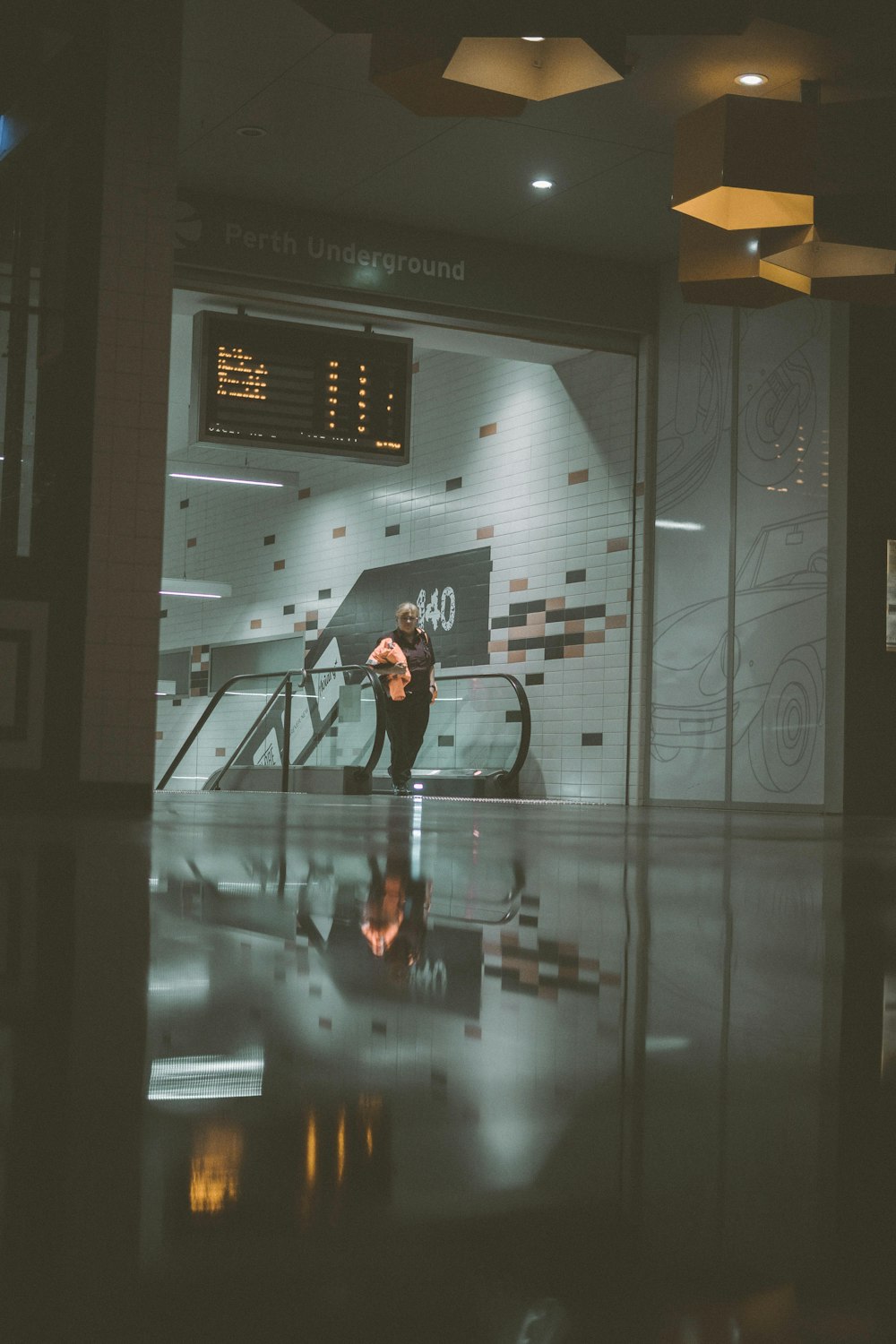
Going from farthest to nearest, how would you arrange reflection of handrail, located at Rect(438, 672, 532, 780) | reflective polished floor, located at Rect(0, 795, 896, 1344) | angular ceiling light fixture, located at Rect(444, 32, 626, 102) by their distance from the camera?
reflection of handrail, located at Rect(438, 672, 532, 780) < angular ceiling light fixture, located at Rect(444, 32, 626, 102) < reflective polished floor, located at Rect(0, 795, 896, 1344)

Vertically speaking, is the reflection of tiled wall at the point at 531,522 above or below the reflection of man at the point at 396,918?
above

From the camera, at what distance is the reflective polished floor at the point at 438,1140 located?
0.29 metres

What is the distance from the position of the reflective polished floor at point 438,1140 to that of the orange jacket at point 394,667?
386 inches

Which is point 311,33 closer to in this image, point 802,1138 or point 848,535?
point 848,535

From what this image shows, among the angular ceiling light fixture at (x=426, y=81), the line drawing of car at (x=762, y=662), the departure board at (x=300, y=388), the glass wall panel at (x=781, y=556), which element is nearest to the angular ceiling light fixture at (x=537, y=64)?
the angular ceiling light fixture at (x=426, y=81)

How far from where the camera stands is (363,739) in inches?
460

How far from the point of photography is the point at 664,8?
17.9 ft

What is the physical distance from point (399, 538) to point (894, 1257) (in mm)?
14018

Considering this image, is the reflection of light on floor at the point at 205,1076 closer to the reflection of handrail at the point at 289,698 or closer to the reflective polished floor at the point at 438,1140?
the reflective polished floor at the point at 438,1140

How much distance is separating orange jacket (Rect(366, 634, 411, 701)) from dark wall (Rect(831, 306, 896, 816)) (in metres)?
3.55

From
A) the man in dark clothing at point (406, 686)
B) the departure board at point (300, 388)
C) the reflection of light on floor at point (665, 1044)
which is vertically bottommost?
the reflection of light on floor at point (665, 1044)

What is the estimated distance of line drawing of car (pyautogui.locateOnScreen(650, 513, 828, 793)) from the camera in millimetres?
9312

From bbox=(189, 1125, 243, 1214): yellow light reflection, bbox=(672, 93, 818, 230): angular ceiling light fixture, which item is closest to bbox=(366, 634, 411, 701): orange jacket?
bbox=(672, 93, 818, 230): angular ceiling light fixture

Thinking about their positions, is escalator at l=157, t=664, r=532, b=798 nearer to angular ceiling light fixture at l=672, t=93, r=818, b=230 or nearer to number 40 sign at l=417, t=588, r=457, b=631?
number 40 sign at l=417, t=588, r=457, b=631
